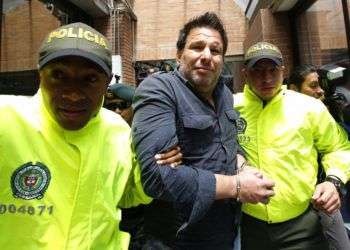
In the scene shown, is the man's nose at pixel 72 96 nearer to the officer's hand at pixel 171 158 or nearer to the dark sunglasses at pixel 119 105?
the officer's hand at pixel 171 158

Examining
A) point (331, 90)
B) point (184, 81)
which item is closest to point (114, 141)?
point (184, 81)

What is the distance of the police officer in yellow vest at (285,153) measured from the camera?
2.14 meters

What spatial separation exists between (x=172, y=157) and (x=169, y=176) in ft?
0.28

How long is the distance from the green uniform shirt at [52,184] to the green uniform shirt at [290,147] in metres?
1.12

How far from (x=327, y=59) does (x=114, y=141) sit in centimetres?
403

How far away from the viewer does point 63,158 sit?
1191 millimetres

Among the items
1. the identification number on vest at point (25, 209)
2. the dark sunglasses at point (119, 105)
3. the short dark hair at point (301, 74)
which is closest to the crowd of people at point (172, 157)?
the identification number on vest at point (25, 209)

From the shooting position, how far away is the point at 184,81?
1699 mm

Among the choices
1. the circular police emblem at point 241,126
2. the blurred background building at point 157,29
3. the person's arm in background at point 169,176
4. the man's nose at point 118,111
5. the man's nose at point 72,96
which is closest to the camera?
the man's nose at point 72,96

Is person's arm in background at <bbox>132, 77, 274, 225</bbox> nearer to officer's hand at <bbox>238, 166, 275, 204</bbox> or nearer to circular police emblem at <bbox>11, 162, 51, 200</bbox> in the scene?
officer's hand at <bbox>238, 166, 275, 204</bbox>

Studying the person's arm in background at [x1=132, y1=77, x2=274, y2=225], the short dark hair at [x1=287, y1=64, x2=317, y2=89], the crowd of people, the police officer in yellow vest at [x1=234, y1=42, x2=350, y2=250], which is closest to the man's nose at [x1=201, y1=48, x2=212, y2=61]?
the crowd of people

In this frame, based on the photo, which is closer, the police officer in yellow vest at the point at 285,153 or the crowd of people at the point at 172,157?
the crowd of people at the point at 172,157

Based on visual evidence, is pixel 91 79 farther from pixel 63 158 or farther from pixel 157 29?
pixel 157 29

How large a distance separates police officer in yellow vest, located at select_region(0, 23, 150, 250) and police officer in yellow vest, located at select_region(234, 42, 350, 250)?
112cm
